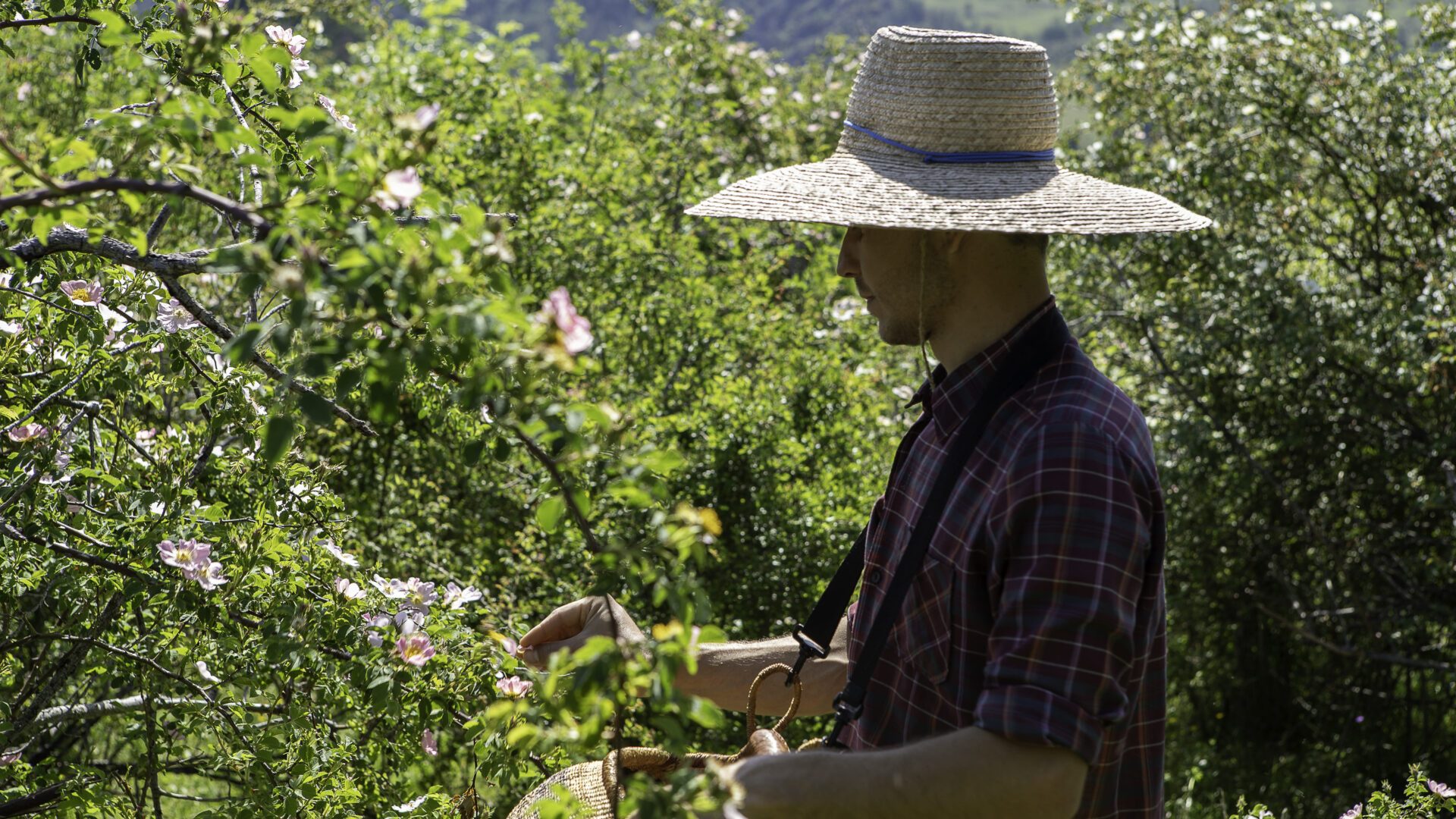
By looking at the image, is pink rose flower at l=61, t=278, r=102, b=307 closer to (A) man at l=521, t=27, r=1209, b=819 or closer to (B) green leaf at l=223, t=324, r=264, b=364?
(A) man at l=521, t=27, r=1209, b=819

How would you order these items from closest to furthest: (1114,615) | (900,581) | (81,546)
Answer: (1114,615) → (900,581) → (81,546)

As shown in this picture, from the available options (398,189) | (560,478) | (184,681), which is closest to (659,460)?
(560,478)

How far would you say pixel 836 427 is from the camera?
4.32 m

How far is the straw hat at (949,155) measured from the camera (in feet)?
5.95

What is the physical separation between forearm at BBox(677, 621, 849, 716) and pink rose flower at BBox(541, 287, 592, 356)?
1.12 metres

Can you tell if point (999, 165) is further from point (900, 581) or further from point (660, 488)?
point (660, 488)

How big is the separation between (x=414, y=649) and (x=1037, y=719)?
1054 mm

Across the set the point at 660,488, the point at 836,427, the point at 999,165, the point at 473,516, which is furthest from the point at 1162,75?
the point at 660,488

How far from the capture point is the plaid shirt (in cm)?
146

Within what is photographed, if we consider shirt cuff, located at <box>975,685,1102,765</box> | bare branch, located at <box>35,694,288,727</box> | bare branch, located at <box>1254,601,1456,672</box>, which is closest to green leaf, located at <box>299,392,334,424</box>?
shirt cuff, located at <box>975,685,1102,765</box>

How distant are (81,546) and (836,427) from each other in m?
2.48

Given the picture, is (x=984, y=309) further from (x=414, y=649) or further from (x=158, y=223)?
(x=158, y=223)

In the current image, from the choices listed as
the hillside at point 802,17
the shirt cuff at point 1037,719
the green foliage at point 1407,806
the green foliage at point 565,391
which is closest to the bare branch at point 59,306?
the green foliage at point 565,391

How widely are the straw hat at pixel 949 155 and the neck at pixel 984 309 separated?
0.39ft
